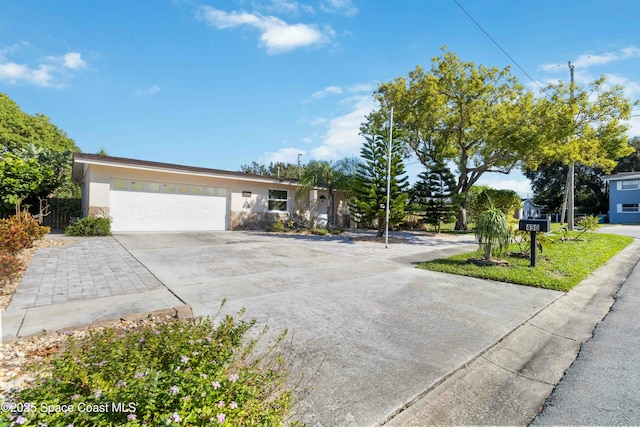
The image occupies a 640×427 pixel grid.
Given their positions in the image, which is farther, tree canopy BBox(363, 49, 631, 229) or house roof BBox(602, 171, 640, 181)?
house roof BBox(602, 171, 640, 181)

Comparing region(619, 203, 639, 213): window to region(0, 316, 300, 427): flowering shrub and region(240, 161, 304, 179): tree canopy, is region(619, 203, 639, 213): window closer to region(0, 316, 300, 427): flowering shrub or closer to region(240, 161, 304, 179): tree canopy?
region(240, 161, 304, 179): tree canopy

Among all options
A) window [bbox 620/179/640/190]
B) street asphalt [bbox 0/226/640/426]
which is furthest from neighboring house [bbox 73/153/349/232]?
window [bbox 620/179/640/190]

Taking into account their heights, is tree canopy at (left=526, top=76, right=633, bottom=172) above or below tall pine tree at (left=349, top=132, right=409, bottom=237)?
above

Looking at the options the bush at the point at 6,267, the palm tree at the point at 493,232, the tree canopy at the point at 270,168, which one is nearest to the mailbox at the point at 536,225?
the palm tree at the point at 493,232

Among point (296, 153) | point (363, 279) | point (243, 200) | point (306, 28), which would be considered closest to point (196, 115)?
point (243, 200)

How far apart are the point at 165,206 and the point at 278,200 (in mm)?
5895

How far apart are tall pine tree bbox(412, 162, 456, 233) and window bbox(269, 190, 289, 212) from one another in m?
7.76

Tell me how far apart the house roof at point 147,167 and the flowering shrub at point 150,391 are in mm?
12527

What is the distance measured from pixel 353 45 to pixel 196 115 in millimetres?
8136

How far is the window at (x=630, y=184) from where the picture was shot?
3008cm

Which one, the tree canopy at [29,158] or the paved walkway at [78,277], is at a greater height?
the tree canopy at [29,158]

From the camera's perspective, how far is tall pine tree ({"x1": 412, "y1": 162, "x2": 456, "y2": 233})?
17.7m

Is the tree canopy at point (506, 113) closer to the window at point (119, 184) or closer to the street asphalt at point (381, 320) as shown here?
the street asphalt at point (381, 320)

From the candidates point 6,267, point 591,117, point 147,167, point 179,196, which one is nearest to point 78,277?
point 6,267
